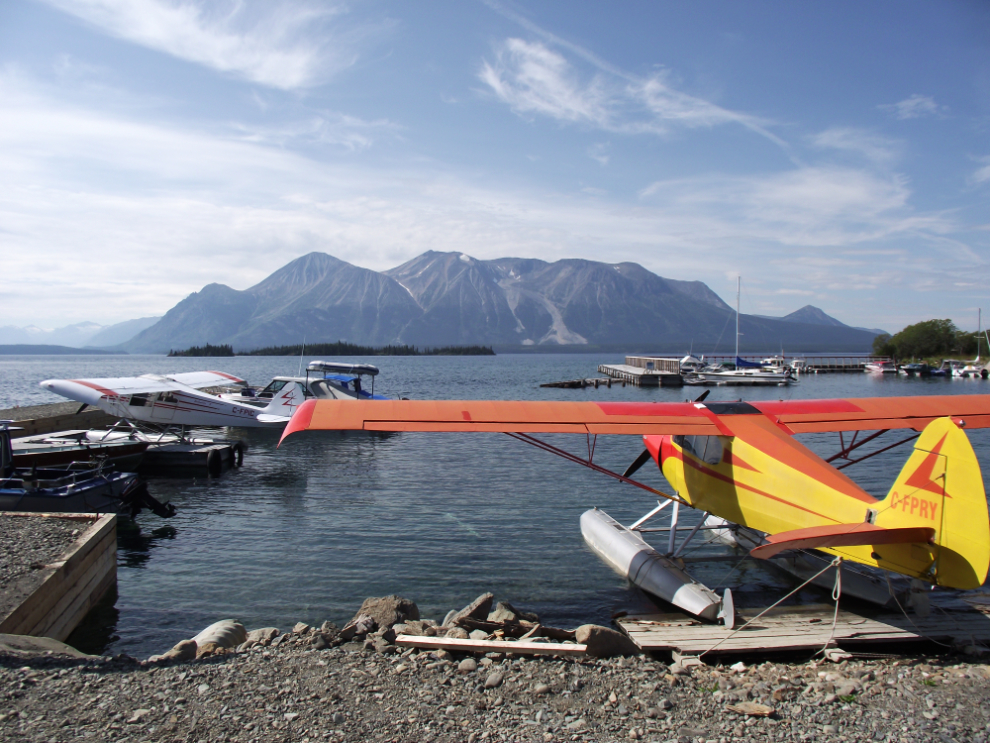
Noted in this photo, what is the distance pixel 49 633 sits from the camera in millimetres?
6902

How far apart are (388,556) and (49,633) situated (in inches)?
196

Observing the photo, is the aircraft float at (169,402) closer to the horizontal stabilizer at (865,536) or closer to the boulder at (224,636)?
the boulder at (224,636)

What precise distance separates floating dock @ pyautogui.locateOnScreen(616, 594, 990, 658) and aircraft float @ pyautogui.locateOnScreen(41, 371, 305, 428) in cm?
1957

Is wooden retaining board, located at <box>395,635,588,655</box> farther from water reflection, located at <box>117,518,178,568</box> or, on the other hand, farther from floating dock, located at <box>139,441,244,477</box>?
floating dock, located at <box>139,441,244,477</box>

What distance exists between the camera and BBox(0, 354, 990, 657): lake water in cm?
848

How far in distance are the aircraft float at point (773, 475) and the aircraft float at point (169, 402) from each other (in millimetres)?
15422

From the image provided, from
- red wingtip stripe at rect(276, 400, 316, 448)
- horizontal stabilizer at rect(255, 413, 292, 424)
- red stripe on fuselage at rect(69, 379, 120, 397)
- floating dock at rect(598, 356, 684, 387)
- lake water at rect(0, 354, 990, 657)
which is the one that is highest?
red wingtip stripe at rect(276, 400, 316, 448)

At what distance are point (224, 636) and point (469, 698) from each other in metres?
3.23

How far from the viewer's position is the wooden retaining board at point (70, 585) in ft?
21.0

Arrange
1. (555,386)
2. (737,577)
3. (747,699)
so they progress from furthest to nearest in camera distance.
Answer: (555,386)
(737,577)
(747,699)

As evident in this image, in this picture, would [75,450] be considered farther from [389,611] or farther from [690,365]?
[690,365]

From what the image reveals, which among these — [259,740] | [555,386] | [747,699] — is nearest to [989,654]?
[747,699]

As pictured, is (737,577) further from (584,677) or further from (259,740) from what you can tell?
(259,740)

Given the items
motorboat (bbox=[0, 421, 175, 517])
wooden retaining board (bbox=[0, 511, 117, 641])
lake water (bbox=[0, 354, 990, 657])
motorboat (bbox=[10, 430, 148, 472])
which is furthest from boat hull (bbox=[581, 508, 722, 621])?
motorboat (bbox=[10, 430, 148, 472])
